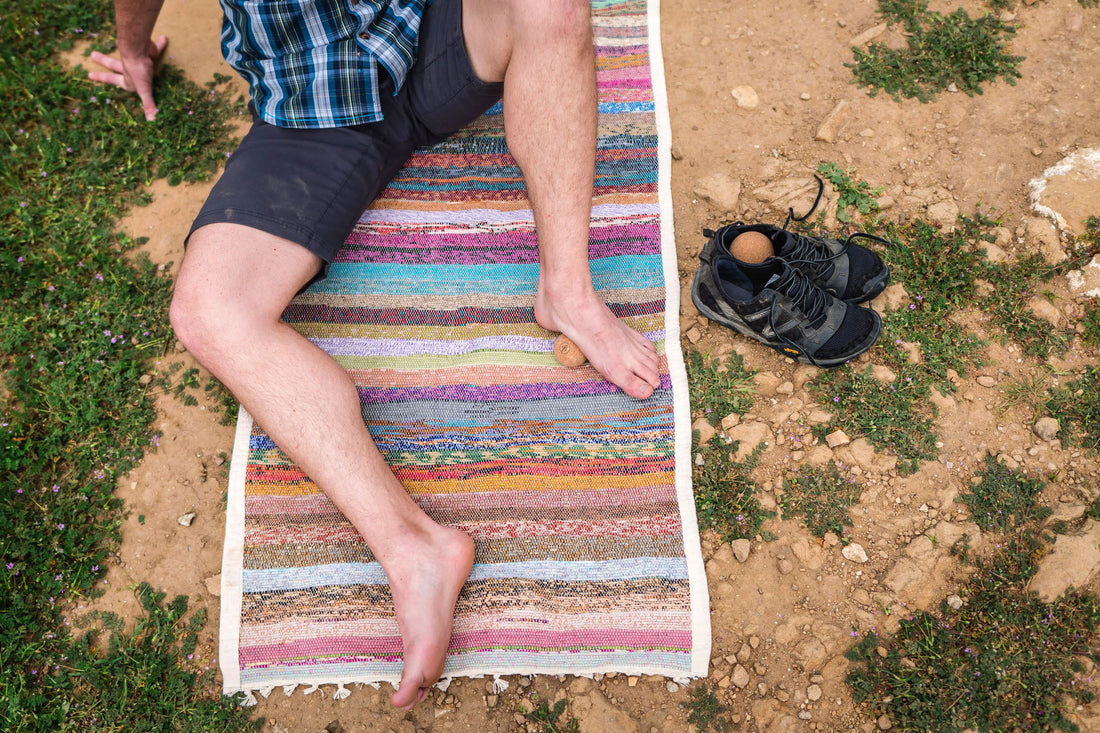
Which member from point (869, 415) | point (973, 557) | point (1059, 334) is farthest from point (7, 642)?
point (1059, 334)

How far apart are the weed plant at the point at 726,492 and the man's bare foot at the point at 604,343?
32 centimetres

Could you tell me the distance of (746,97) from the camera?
2820mm

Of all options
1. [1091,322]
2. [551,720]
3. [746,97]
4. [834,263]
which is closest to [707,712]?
[551,720]

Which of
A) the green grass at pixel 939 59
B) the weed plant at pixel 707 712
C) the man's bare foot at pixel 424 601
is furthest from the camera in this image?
the green grass at pixel 939 59

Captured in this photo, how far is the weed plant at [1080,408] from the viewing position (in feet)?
6.92

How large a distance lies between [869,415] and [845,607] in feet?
2.08

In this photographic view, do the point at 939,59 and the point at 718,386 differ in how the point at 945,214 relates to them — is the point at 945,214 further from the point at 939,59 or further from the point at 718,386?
the point at 718,386

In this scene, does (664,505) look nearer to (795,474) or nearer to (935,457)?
(795,474)

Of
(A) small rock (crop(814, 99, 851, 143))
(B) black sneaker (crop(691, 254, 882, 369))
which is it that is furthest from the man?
(A) small rock (crop(814, 99, 851, 143))

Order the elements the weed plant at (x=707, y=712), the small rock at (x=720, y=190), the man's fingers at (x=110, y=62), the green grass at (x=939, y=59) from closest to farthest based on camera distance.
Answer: the weed plant at (x=707, y=712) → the small rock at (x=720, y=190) → the green grass at (x=939, y=59) → the man's fingers at (x=110, y=62)

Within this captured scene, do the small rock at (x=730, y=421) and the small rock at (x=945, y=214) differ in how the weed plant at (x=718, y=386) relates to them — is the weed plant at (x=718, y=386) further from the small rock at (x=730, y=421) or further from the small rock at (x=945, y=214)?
the small rock at (x=945, y=214)

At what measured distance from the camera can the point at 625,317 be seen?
241 cm

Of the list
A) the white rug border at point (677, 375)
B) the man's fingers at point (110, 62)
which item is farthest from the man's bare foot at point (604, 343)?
the man's fingers at point (110, 62)

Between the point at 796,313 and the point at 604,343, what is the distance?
66 centimetres
